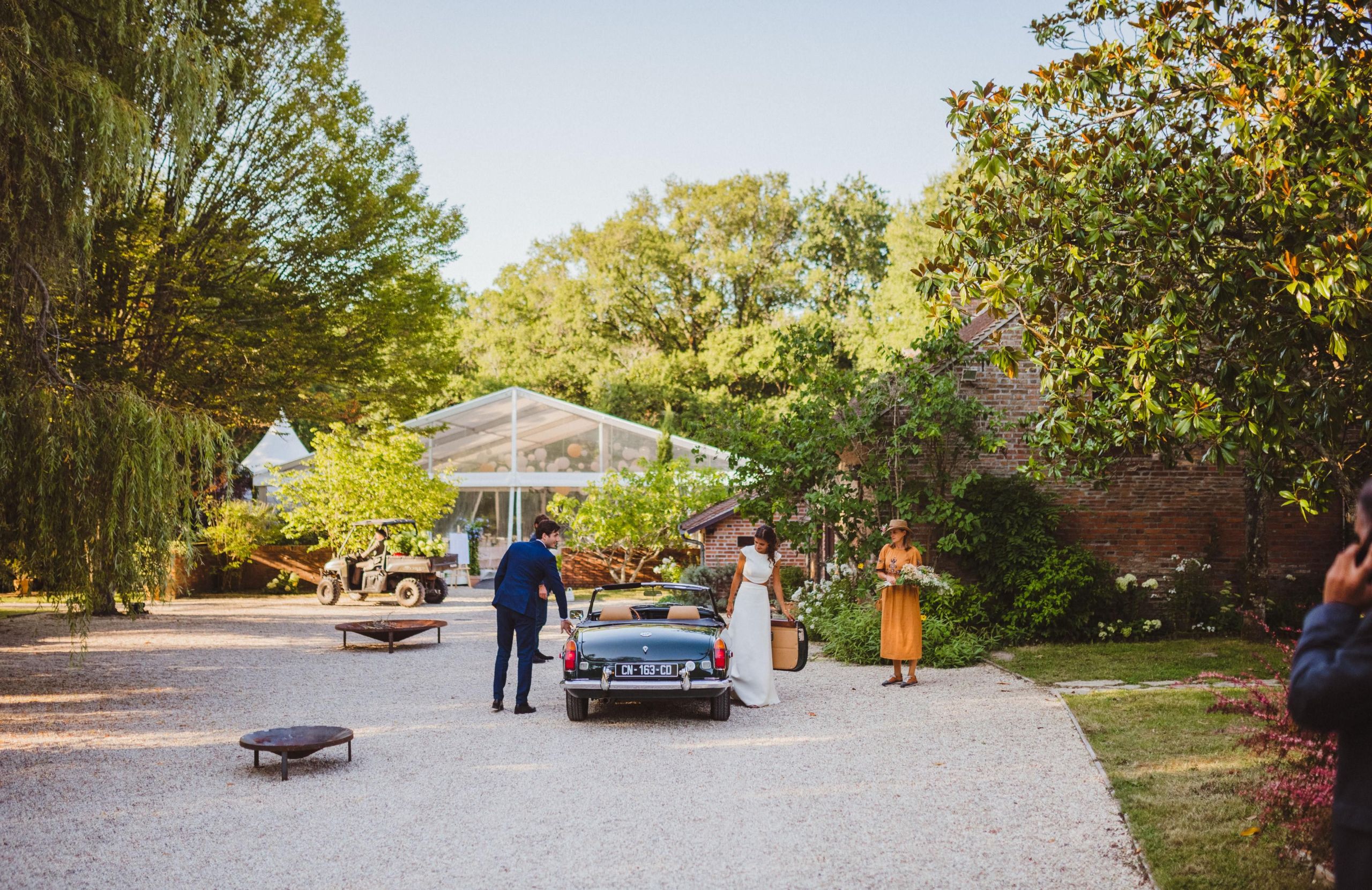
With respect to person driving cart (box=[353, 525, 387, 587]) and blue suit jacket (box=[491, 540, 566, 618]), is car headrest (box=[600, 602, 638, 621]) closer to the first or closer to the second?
blue suit jacket (box=[491, 540, 566, 618])

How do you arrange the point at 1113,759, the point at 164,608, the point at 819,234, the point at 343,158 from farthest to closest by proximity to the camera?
the point at 819,234
the point at 164,608
the point at 343,158
the point at 1113,759

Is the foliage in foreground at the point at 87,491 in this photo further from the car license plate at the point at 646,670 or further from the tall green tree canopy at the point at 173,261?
the car license plate at the point at 646,670

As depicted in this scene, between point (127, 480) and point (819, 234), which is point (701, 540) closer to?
point (127, 480)

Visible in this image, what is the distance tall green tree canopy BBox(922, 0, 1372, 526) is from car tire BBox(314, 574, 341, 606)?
1897 cm

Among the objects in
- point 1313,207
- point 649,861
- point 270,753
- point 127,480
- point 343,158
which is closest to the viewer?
point 649,861

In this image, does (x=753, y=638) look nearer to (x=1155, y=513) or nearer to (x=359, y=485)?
(x=1155, y=513)

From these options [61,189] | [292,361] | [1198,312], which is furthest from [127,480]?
[292,361]

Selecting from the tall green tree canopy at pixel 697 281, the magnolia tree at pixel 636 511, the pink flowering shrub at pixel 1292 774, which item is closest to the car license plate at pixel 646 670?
the pink flowering shrub at pixel 1292 774

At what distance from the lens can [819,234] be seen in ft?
161

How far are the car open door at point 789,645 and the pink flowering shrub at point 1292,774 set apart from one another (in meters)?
5.31

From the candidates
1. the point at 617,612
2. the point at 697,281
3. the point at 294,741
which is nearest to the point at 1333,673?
the point at 294,741

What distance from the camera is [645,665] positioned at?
973cm

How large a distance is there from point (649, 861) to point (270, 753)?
444 centimetres

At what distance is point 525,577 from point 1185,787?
6038mm
